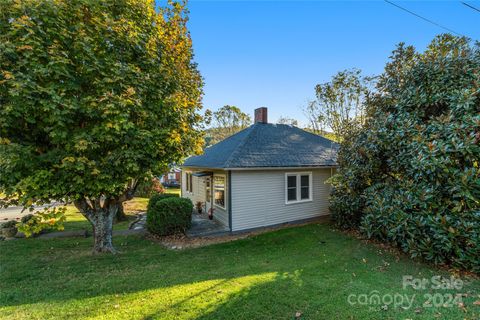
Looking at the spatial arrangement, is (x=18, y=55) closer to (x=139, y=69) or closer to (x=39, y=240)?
(x=139, y=69)

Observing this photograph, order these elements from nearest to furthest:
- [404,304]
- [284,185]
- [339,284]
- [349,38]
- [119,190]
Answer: [404,304]
[339,284]
[119,190]
[284,185]
[349,38]

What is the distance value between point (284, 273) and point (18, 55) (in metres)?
7.54

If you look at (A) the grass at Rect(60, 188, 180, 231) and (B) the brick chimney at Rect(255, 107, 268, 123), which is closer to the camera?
(A) the grass at Rect(60, 188, 180, 231)

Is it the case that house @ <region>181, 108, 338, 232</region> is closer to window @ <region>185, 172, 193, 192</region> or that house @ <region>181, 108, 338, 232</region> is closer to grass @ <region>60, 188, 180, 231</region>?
window @ <region>185, 172, 193, 192</region>

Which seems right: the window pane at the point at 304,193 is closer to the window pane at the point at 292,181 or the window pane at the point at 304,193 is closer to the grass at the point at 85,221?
the window pane at the point at 292,181

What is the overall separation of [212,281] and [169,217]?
383 centimetres

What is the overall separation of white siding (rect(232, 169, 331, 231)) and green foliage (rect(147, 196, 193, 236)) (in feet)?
6.20

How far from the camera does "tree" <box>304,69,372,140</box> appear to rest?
57.1 feet

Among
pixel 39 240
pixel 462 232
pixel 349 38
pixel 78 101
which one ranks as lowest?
pixel 39 240

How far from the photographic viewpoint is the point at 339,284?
4.52 metres

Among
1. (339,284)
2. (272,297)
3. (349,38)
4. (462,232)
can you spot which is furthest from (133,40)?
(349,38)

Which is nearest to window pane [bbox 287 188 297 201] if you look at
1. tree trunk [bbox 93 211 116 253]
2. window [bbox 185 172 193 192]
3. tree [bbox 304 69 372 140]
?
window [bbox 185 172 193 192]

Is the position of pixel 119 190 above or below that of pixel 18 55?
below

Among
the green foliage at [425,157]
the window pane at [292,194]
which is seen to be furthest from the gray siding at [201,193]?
the green foliage at [425,157]
